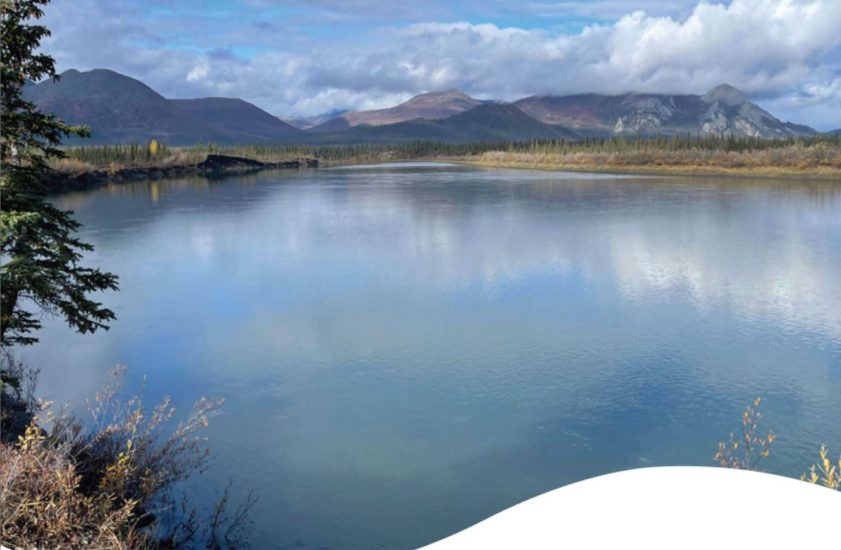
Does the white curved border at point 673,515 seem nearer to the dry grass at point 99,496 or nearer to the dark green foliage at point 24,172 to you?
the dry grass at point 99,496

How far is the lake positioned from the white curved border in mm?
3888

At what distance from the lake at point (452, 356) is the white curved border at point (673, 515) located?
389 cm

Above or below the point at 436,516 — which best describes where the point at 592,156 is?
above

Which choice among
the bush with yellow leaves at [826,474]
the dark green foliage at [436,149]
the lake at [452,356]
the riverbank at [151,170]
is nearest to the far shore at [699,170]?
the dark green foliage at [436,149]

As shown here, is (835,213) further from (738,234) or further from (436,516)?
(436,516)

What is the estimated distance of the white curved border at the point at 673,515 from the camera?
11.1 ft

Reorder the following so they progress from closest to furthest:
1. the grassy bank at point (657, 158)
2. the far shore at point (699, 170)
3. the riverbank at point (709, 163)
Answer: the far shore at point (699, 170) → the riverbank at point (709, 163) → the grassy bank at point (657, 158)

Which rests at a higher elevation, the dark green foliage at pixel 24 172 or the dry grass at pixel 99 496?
the dark green foliage at pixel 24 172

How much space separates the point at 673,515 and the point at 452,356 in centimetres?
935

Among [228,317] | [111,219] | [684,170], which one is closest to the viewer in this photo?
[228,317]

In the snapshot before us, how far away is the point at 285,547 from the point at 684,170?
71960mm

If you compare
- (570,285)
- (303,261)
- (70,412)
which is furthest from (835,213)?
(70,412)

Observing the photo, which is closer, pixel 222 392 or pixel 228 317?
pixel 222 392

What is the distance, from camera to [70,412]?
10.1 m
